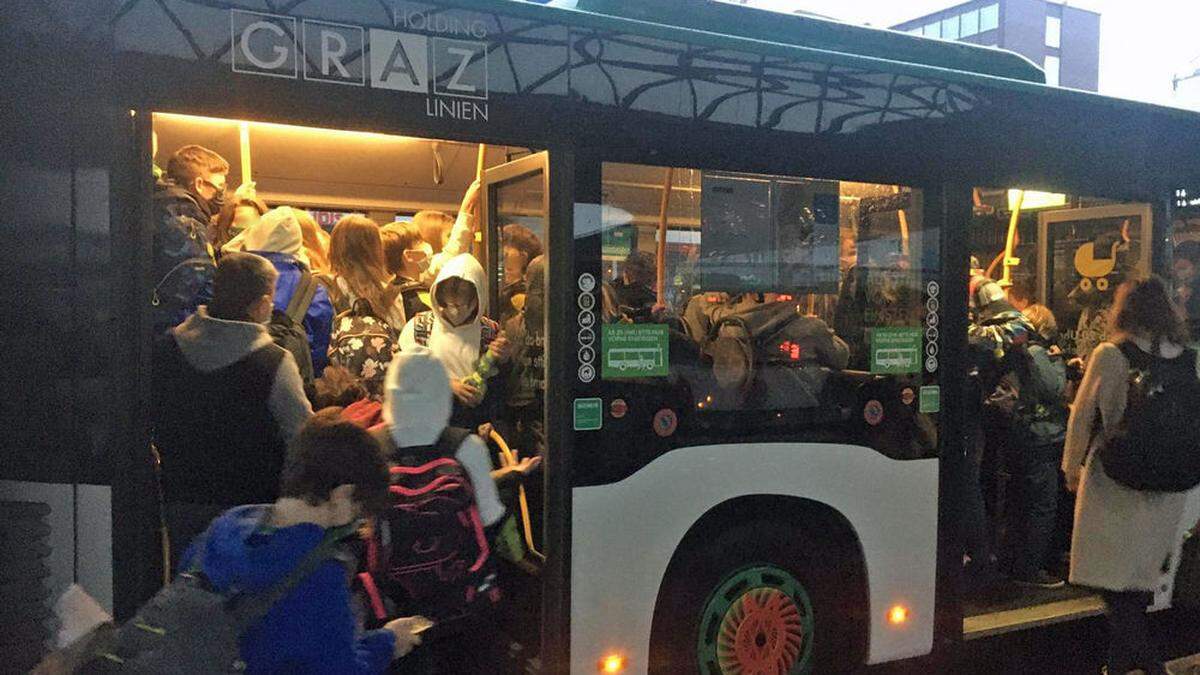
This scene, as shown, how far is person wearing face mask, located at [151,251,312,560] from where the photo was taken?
275 centimetres

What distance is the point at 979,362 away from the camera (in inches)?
187

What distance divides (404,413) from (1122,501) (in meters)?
2.94

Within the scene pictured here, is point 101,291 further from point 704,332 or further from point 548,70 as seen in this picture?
point 704,332

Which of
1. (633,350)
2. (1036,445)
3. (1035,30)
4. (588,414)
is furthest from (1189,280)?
(1035,30)

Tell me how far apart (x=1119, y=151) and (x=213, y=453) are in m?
3.92

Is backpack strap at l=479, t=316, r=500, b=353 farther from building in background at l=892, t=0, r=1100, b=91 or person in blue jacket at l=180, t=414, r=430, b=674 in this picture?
building in background at l=892, t=0, r=1100, b=91

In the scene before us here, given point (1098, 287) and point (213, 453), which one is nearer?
point (213, 453)

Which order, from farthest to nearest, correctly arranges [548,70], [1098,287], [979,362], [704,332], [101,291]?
[1098,287] < [979,362] < [704,332] < [548,70] < [101,291]

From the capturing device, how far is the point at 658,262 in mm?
3326

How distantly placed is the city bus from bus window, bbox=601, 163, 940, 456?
0.01 metres

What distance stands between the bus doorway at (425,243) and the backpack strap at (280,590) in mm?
954

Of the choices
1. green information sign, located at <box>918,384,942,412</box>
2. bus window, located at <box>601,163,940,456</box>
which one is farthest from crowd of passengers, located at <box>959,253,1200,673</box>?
bus window, located at <box>601,163,940,456</box>

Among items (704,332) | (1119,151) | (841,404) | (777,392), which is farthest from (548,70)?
(1119,151)

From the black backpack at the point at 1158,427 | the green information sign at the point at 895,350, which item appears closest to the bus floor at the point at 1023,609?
the black backpack at the point at 1158,427
